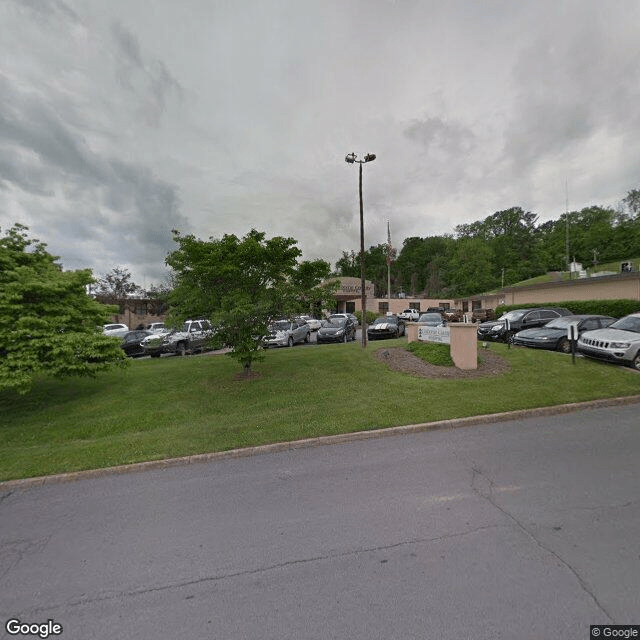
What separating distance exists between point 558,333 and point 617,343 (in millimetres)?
2430

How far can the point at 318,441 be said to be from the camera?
5.48 m

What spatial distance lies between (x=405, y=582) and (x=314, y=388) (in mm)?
6093

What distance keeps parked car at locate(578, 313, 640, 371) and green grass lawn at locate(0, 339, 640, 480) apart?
36 cm

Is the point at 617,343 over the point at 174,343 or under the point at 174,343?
over

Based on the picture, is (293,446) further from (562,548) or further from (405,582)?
(562,548)

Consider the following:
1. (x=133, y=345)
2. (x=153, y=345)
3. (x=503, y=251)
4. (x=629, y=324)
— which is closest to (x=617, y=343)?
(x=629, y=324)

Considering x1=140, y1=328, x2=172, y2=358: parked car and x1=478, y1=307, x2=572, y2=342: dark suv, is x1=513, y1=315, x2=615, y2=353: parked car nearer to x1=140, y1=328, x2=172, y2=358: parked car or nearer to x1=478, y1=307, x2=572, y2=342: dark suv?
x1=478, y1=307, x2=572, y2=342: dark suv

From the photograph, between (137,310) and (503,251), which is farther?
(503,251)

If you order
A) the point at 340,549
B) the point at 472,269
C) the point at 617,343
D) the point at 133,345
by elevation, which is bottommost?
the point at 340,549

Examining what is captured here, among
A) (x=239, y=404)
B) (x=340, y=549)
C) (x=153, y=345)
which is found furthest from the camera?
(x=153, y=345)

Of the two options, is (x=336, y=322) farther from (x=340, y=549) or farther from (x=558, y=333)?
(x=340, y=549)

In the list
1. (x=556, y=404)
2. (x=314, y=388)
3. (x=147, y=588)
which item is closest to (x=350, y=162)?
(x=314, y=388)

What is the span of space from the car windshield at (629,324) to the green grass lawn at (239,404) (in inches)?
67.4

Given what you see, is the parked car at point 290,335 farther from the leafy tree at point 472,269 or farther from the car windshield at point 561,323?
the leafy tree at point 472,269
